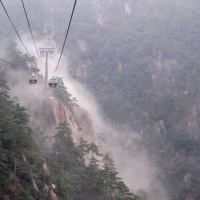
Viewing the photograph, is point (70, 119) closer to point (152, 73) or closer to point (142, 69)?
point (152, 73)

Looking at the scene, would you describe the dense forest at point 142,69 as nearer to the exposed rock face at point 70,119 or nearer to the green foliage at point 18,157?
the exposed rock face at point 70,119

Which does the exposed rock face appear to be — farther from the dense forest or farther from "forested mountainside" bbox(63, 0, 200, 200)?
"forested mountainside" bbox(63, 0, 200, 200)

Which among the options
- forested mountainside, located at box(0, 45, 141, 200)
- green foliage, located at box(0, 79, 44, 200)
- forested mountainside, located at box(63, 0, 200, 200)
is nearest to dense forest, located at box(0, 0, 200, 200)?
forested mountainside, located at box(63, 0, 200, 200)

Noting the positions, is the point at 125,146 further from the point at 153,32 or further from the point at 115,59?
the point at 153,32

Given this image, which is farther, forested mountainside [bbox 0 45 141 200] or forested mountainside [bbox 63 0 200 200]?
forested mountainside [bbox 63 0 200 200]

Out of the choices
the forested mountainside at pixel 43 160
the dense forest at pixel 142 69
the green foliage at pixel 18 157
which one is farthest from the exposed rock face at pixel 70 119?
the green foliage at pixel 18 157

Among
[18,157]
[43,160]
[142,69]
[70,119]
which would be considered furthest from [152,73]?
[18,157]
